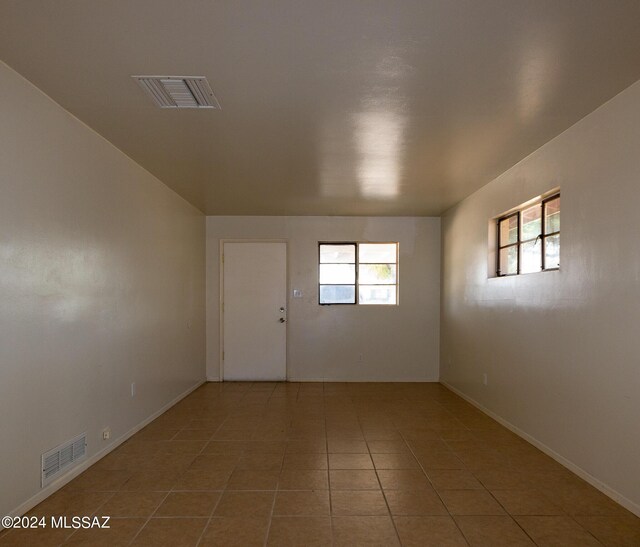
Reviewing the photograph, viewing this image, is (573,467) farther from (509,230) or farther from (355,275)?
(355,275)

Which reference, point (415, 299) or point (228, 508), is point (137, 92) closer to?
point (228, 508)

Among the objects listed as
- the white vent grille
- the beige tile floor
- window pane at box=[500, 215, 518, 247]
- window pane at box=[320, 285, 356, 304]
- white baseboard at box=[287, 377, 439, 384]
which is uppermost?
window pane at box=[500, 215, 518, 247]

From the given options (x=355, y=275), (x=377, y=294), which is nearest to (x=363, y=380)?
(x=377, y=294)

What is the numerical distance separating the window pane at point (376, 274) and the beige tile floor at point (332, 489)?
8.52ft

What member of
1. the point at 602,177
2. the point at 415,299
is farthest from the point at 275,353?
the point at 602,177

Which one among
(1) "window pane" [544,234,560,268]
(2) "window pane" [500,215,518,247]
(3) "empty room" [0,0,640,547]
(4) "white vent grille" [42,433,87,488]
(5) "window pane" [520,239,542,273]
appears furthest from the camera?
(2) "window pane" [500,215,518,247]

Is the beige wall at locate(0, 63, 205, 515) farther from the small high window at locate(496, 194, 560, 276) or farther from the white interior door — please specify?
the small high window at locate(496, 194, 560, 276)

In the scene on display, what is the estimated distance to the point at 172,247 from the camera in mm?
5535

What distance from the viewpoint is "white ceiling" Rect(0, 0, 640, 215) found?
80.9 inches

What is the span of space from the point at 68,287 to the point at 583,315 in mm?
3467

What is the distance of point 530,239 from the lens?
14.3 feet

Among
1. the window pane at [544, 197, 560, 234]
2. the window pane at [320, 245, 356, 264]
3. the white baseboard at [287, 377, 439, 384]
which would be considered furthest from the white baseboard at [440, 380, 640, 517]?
the window pane at [320, 245, 356, 264]

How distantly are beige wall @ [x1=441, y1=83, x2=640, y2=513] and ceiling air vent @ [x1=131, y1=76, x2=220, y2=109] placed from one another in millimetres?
2438

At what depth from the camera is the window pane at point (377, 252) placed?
7227 mm
